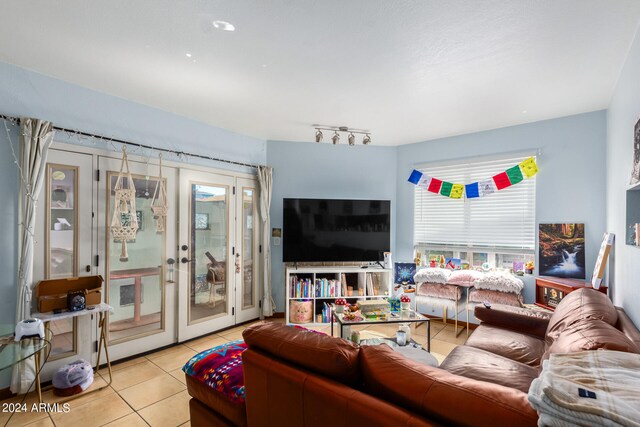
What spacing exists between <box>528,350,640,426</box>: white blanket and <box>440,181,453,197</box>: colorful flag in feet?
11.0

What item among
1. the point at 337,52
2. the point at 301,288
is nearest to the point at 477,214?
the point at 301,288

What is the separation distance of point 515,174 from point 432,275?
1630mm

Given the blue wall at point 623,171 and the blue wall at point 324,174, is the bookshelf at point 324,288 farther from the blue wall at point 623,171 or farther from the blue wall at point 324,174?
the blue wall at point 623,171

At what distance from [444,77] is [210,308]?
3.69m

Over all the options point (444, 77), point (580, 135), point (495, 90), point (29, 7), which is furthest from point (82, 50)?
point (580, 135)

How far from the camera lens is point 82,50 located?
2236 millimetres

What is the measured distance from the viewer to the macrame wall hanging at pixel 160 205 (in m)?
3.27

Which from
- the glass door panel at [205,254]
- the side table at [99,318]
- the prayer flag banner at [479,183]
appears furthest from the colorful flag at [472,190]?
the side table at [99,318]

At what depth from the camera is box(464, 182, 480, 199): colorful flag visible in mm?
4066

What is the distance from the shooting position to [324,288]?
4305 millimetres

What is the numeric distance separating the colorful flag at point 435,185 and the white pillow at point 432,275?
113 cm

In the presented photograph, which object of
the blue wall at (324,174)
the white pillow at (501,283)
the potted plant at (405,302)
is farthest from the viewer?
the blue wall at (324,174)

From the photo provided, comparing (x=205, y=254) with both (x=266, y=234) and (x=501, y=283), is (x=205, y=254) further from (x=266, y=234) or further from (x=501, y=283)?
(x=501, y=283)

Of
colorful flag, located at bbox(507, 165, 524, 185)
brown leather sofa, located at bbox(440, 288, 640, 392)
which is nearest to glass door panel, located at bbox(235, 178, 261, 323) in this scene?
brown leather sofa, located at bbox(440, 288, 640, 392)
